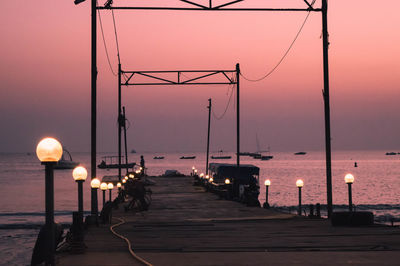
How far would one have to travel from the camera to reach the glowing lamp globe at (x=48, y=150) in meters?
9.65

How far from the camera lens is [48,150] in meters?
9.65

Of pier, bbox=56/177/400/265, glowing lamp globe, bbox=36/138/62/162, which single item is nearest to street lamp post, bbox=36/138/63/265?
glowing lamp globe, bbox=36/138/62/162

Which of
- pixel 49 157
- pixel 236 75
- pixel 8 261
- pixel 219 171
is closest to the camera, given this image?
pixel 49 157

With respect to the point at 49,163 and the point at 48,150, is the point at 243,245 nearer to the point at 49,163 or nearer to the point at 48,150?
the point at 49,163

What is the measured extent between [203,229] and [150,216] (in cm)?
910

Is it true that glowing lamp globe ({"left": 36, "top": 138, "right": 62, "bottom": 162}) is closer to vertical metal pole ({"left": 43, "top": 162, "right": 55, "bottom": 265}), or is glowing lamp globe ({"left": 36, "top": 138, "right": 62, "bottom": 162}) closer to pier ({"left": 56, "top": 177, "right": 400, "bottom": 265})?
vertical metal pole ({"left": 43, "top": 162, "right": 55, "bottom": 265})

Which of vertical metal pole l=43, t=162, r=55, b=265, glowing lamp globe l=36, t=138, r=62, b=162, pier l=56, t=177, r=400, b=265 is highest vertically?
glowing lamp globe l=36, t=138, r=62, b=162

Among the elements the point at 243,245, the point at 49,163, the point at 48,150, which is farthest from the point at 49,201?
the point at 243,245

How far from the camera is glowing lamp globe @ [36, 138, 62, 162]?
965 centimetres

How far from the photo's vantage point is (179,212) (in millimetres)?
30422

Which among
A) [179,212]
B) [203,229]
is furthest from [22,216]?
[203,229]

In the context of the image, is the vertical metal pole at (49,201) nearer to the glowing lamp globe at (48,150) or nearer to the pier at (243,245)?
the glowing lamp globe at (48,150)

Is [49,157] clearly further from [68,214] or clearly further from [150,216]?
[68,214]

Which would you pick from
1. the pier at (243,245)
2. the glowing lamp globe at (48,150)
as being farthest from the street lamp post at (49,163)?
the pier at (243,245)
